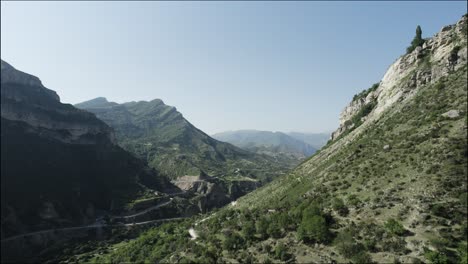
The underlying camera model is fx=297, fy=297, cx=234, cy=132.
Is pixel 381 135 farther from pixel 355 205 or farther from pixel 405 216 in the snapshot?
pixel 405 216

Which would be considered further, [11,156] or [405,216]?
[11,156]

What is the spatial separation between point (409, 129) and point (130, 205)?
5393 inches

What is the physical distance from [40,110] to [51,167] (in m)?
38.6

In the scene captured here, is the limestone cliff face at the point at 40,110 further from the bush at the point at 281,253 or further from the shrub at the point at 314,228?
the shrub at the point at 314,228

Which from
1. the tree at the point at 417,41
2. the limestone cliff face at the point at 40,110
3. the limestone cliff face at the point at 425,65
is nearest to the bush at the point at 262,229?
the limestone cliff face at the point at 425,65

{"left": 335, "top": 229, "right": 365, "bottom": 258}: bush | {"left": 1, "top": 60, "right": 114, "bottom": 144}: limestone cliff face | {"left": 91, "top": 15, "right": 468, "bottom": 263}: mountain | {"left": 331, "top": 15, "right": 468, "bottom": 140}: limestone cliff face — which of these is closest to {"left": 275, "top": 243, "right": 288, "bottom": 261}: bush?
{"left": 91, "top": 15, "right": 468, "bottom": 263}: mountain

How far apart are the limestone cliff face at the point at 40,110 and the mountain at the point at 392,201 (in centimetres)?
11867

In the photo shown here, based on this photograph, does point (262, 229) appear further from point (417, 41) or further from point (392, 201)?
point (417, 41)

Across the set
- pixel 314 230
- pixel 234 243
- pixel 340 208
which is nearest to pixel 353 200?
pixel 340 208

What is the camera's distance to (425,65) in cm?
8006

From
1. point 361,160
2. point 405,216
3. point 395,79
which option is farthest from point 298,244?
point 395,79

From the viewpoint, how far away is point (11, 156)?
14275 centimetres

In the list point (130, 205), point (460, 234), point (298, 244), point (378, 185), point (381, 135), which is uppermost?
point (381, 135)

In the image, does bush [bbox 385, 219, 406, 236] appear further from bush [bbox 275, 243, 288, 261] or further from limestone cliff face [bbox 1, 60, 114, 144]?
limestone cliff face [bbox 1, 60, 114, 144]
